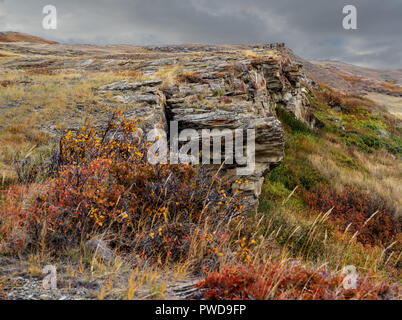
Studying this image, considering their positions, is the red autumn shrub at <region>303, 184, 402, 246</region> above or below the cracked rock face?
below

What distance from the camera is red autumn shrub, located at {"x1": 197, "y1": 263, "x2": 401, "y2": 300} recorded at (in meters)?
2.40

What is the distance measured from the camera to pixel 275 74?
1598 cm

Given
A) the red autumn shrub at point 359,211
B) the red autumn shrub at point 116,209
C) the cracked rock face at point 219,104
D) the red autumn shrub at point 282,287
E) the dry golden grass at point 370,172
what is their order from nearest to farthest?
the red autumn shrub at point 282,287 < the red autumn shrub at point 116,209 < the red autumn shrub at point 359,211 < the cracked rock face at point 219,104 < the dry golden grass at point 370,172

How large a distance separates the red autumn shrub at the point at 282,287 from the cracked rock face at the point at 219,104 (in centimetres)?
327

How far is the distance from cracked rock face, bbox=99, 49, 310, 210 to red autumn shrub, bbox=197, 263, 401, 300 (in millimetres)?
3272

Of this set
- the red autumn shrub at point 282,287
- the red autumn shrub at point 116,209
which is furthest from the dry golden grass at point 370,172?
the red autumn shrub at point 116,209

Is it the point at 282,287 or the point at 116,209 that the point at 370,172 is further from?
the point at 116,209

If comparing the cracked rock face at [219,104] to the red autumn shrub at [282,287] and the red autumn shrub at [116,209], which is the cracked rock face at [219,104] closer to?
the red autumn shrub at [116,209]

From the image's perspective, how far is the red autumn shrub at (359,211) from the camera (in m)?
7.88

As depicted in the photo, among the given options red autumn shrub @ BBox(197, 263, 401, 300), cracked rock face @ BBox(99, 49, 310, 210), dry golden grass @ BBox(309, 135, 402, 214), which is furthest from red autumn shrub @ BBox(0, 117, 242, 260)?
dry golden grass @ BBox(309, 135, 402, 214)

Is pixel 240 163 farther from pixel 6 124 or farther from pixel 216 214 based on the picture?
pixel 6 124

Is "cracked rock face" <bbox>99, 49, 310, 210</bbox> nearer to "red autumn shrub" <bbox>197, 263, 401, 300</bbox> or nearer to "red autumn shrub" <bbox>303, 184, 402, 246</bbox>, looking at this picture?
"red autumn shrub" <bbox>303, 184, 402, 246</bbox>

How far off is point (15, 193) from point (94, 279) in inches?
84.3

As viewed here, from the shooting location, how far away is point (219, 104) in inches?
370
